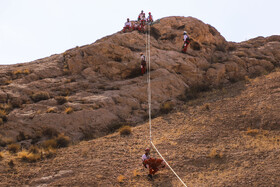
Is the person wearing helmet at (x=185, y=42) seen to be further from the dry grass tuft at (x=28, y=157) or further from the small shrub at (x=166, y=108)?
the dry grass tuft at (x=28, y=157)

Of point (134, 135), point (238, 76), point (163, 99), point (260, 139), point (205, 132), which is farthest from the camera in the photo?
point (238, 76)

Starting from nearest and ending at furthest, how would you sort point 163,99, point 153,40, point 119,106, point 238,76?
point 119,106, point 163,99, point 238,76, point 153,40

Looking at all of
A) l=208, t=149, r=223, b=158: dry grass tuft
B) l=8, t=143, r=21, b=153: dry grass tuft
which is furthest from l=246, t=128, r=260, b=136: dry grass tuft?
l=8, t=143, r=21, b=153: dry grass tuft

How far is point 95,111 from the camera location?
14070 mm

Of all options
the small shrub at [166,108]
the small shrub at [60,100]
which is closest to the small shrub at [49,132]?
the small shrub at [60,100]

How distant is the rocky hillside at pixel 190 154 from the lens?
8727 millimetres

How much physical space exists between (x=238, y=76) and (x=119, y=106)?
381 inches

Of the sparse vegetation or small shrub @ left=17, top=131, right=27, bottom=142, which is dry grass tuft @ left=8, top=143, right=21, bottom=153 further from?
small shrub @ left=17, top=131, right=27, bottom=142

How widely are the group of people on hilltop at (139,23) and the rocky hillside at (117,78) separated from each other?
94 centimetres

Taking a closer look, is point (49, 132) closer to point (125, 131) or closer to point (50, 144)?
point (50, 144)

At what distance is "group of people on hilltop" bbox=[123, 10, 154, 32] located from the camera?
21786 mm

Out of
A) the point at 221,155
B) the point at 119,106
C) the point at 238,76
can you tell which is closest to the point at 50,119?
the point at 119,106

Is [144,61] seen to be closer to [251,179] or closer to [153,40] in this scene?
[153,40]

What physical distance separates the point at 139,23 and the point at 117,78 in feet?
22.4
